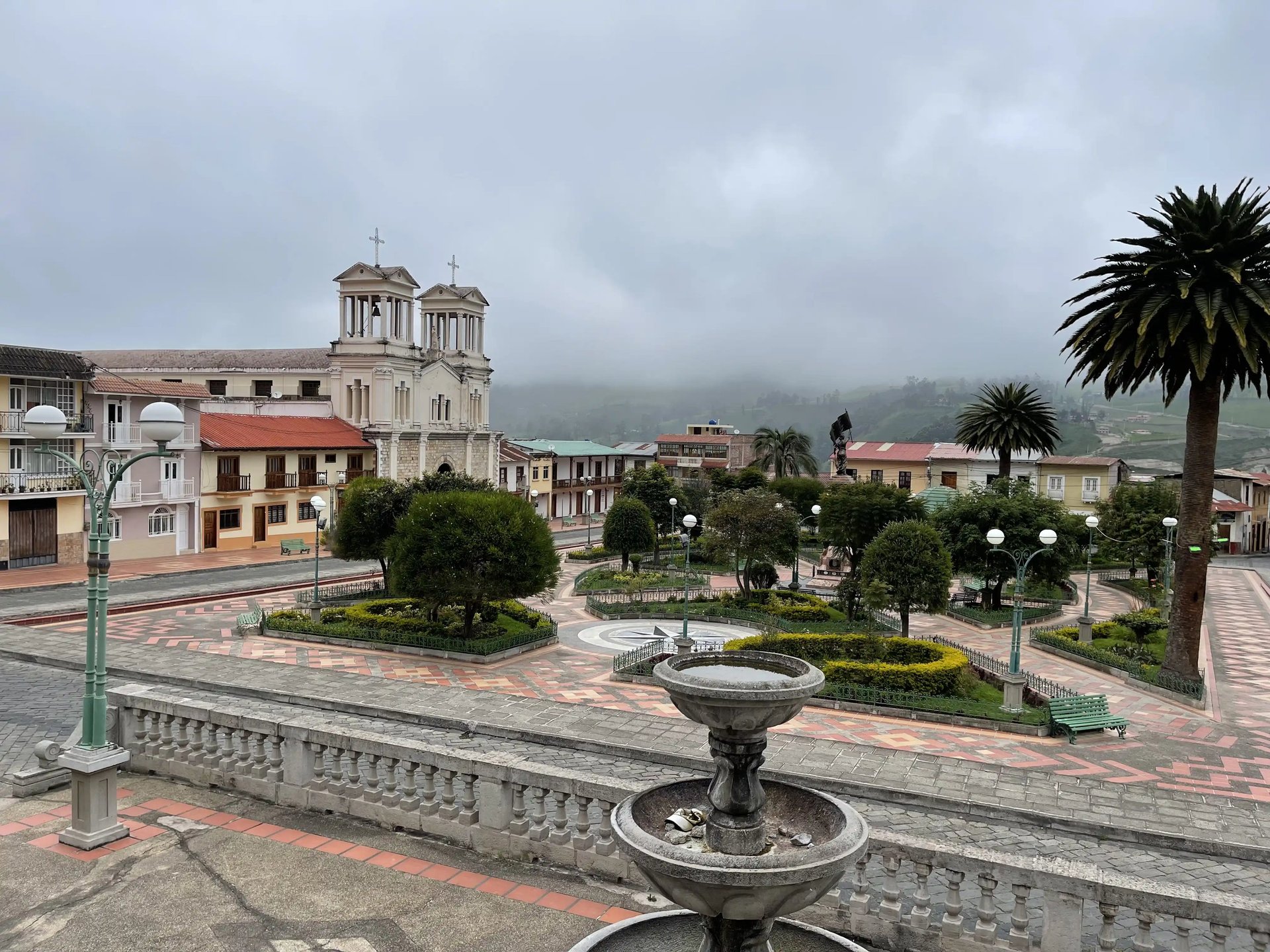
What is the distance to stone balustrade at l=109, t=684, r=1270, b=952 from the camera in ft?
20.8

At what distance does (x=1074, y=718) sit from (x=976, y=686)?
3.70 metres

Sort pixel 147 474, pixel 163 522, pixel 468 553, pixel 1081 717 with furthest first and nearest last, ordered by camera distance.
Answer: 1. pixel 163 522
2. pixel 147 474
3. pixel 468 553
4. pixel 1081 717

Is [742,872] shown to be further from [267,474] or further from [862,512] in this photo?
[267,474]

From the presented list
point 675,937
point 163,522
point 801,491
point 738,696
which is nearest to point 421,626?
point 675,937

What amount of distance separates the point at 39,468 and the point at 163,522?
23.6ft

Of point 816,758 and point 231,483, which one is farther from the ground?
point 231,483

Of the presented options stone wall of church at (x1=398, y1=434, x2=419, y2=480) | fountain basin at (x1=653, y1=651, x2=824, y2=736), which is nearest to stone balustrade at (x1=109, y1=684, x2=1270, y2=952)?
fountain basin at (x1=653, y1=651, x2=824, y2=736)

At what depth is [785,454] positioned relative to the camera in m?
72.6

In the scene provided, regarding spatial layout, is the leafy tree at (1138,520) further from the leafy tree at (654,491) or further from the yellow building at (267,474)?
the yellow building at (267,474)

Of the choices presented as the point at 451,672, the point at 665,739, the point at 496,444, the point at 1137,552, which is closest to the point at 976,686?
the point at 665,739

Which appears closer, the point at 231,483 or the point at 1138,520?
the point at 1138,520

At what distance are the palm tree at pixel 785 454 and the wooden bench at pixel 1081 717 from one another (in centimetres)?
5404

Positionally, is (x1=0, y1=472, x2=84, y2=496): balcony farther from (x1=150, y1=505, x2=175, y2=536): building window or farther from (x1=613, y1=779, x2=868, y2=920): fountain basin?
(x1=613, y1=779, x2=868, y2=920): fountain basin

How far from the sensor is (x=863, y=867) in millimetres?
7168
